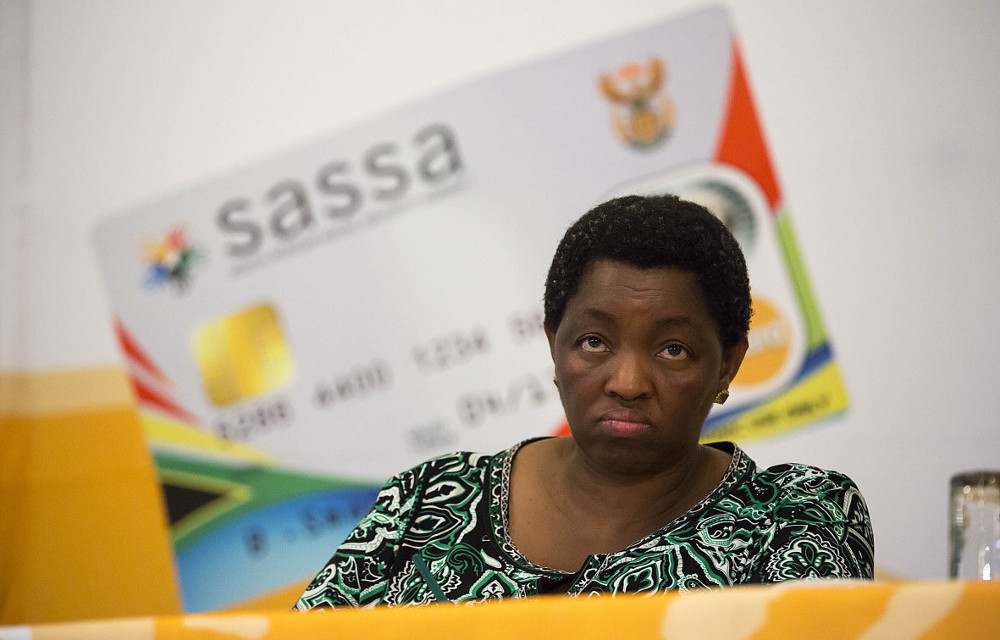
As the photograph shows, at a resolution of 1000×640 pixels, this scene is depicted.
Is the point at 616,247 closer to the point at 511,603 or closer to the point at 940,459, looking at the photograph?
the point at 511,603

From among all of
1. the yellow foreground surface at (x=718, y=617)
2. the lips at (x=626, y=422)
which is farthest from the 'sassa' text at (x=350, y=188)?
the yellow foreground surface at (x=718, y=617)

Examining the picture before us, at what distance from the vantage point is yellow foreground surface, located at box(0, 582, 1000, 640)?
0.77 metres

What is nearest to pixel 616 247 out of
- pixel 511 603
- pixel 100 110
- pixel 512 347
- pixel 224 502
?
pixel 511 603

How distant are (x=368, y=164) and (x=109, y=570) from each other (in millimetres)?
1577

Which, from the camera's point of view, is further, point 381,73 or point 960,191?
point 381,73

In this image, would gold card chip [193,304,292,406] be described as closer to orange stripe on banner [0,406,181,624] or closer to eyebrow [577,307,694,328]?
orange stripe on banner [0,406,181,624]

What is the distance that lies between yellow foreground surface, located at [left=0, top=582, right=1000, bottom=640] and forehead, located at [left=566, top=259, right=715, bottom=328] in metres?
0.53

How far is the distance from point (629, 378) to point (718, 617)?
1.68 feet

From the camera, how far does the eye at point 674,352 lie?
1295 millimetres

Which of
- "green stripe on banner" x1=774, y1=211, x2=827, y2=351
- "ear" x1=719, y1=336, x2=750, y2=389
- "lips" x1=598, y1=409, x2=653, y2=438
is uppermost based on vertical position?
"green stripe on banner" x1=774, y1=211, x2=827, y2=351

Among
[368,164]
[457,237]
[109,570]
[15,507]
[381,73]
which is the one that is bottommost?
[109,570]

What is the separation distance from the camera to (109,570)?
128 inches

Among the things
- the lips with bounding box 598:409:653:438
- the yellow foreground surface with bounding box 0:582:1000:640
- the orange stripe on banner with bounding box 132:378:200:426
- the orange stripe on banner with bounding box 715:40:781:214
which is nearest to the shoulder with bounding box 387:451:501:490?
the lips with bounding box 598:409:653:438

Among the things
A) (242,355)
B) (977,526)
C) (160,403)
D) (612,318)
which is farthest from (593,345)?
(160,403)
